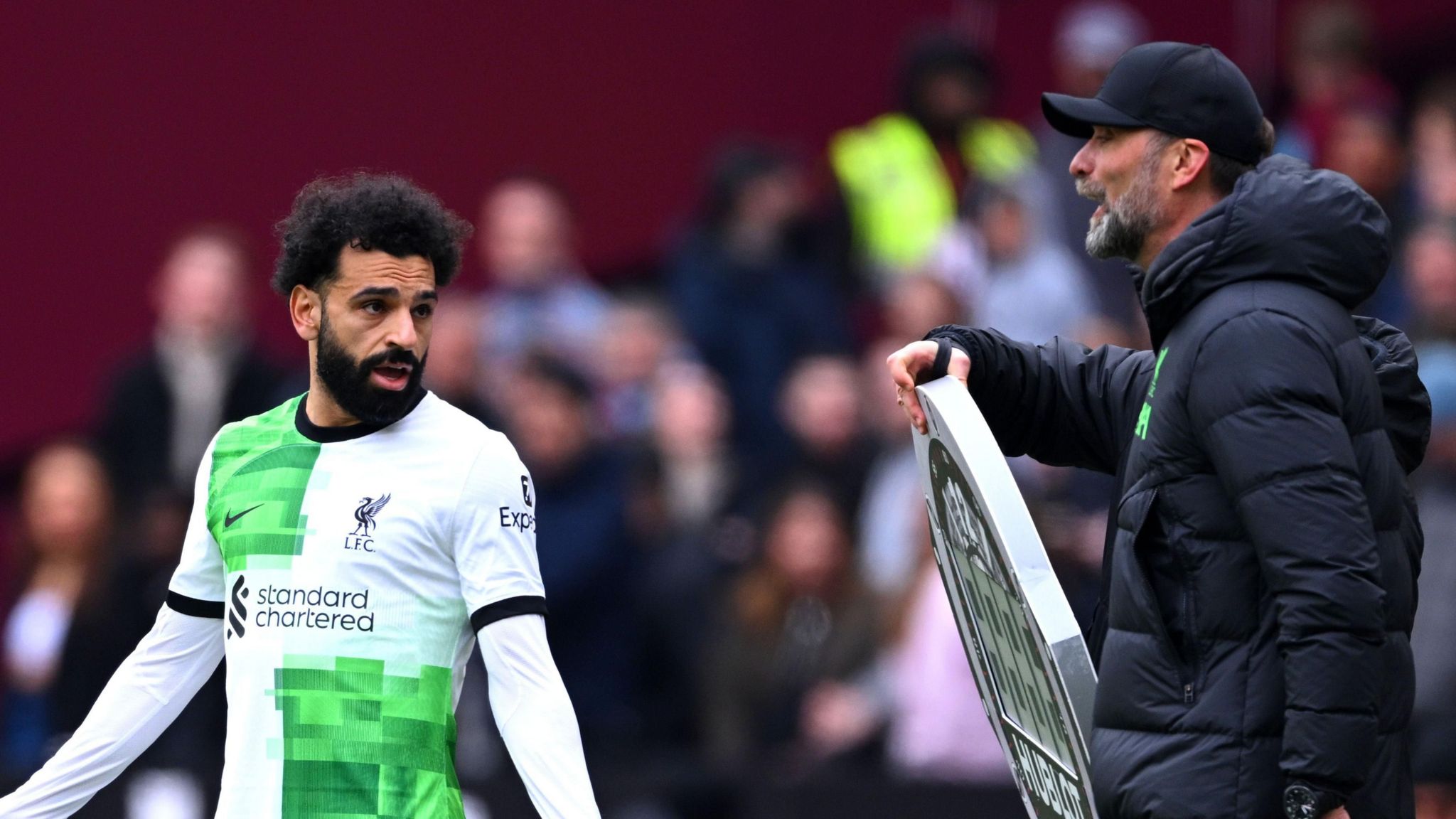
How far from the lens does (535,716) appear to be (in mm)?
4789

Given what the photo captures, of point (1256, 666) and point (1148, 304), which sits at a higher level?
point (1148, 304)

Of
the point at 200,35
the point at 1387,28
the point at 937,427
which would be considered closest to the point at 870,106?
the point at 1387,28

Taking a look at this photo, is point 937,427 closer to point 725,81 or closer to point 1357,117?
point 1357,117

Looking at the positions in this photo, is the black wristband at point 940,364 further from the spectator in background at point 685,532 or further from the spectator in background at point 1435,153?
the spectator in background at point 1435,153

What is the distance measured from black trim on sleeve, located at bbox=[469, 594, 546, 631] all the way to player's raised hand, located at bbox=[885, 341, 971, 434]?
974 mm

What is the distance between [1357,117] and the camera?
10.5 metres

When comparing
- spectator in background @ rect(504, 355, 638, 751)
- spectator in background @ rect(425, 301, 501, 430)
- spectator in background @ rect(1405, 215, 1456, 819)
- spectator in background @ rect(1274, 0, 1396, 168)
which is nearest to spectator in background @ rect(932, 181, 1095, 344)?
spectator in background @ rect(1274, 0, 1396, 168)

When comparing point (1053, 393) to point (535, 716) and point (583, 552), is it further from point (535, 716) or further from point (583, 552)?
point (583, 552)

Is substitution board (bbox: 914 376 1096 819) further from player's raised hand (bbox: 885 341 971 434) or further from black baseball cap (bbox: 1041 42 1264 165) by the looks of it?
black baseball cap (bbox: 1041 42 1264 165)

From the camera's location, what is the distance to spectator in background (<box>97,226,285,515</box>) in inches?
400

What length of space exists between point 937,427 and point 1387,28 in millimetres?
8032

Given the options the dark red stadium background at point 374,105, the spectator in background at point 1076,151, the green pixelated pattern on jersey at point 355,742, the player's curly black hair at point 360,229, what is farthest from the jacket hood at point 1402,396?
the dark red stadium background at point 374,105

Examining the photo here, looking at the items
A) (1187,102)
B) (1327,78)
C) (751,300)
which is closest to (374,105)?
(751,300)

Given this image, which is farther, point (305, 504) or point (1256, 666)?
point (305, 504)
